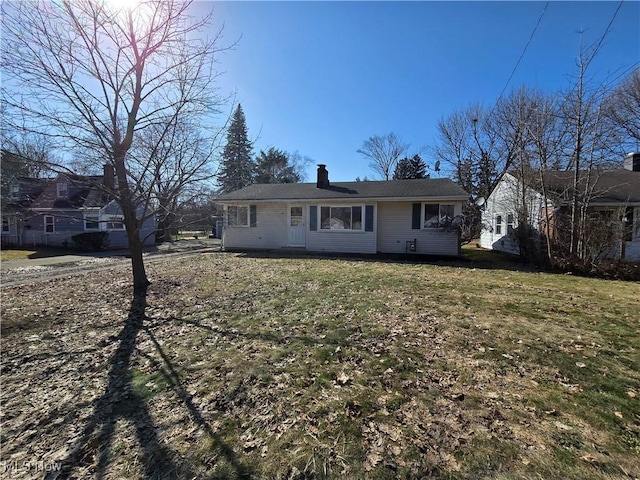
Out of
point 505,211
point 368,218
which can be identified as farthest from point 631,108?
point 368,218

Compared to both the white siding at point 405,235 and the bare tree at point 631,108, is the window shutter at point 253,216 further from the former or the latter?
the bare tree at point 631,108

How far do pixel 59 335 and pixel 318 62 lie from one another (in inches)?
413

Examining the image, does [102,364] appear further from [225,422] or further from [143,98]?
[143,98]

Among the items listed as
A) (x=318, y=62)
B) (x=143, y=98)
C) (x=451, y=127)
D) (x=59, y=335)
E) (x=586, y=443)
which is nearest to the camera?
(x=586, y=443)

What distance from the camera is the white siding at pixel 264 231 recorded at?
52.7 feet

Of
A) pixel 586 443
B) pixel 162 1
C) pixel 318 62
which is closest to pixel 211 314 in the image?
pixel 586 443

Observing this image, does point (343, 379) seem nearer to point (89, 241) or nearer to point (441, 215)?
point (441, 215)

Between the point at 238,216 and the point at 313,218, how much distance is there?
14.9 ft

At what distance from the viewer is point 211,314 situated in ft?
18.6

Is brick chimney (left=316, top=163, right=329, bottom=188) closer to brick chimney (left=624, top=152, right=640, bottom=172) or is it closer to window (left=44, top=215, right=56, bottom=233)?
brick chimney (left=624, top=152, right=640, bottom=172)

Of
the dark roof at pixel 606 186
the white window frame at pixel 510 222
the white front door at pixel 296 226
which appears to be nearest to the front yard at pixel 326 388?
the dark roof at pixel 606 186

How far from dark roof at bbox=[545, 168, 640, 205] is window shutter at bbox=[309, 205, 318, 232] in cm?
999

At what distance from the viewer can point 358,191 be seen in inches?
601

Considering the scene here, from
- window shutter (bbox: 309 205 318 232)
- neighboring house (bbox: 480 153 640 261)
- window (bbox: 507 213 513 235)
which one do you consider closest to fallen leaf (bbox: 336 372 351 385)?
neighboring house (bbox: 480 153 640 261)
